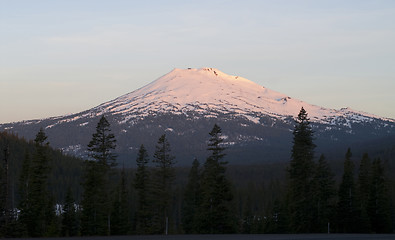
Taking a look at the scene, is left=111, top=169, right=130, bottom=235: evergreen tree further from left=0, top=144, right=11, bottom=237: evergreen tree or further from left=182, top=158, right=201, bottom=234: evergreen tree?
left=0, top=144, right=11, bottom=237: evergreen tree

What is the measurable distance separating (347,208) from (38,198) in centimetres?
3067

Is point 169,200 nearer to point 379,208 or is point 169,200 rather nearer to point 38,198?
point 38,198

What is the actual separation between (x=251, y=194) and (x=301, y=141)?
96082 millimetres

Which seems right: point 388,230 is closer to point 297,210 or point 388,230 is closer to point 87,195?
point 297,210

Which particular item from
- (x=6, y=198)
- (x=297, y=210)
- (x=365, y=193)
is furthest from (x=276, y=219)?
(x=6, y=198)

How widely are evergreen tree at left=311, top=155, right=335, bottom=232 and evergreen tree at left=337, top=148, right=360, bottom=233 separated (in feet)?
3.30

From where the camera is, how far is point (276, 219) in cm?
8000

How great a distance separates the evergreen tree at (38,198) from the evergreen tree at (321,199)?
84.3 ft

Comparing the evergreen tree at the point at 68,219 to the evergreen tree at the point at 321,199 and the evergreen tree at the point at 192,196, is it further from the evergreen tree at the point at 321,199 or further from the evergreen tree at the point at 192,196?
the evergreen tree at the point at 321,199

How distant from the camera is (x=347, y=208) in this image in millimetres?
65688

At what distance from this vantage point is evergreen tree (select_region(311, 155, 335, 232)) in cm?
6228

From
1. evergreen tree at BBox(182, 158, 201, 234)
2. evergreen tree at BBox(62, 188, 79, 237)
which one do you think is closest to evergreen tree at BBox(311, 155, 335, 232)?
evergreen tree at BBox(182, 158, 201, 234)

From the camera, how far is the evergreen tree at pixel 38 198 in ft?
202

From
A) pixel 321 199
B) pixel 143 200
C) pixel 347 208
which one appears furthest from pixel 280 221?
pixel 143 200
